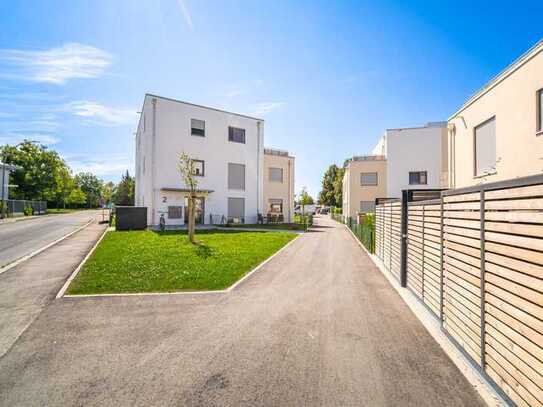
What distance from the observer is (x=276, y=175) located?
32.8 m

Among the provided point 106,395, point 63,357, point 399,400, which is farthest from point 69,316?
point 399,400

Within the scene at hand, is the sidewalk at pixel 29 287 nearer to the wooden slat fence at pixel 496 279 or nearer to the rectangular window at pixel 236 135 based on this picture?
the wooden slat fence at pixel 496 279

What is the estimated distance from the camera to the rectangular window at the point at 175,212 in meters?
23.9

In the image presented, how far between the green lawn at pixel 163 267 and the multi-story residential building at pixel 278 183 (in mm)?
19926

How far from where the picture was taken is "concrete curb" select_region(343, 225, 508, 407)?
2928 millimetres

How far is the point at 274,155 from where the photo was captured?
32750mm

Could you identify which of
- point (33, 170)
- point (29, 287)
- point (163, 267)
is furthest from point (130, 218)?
point (33, 170)

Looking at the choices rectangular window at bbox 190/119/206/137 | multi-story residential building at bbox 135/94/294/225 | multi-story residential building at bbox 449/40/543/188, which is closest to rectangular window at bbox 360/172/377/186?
multi-story residential building at bbox 135/94/294/225

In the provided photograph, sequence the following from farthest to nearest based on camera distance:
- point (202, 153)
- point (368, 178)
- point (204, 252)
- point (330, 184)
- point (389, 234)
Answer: point (330, 184)
point (368, 178)
point (202, 153)
point (204, 252)
point (389, 234)

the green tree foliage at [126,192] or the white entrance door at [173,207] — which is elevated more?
the green tree foliage at [126,192]

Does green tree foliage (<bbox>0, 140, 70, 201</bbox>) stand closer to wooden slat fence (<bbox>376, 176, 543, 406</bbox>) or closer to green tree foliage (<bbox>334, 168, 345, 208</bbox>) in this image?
green tree foliage (<bbox>334, 168, 345, 208</bbox>)

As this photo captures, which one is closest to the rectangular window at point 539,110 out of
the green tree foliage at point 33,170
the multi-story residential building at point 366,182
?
the multi-story residential building at point 366,182

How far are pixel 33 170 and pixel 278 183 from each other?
44079mm

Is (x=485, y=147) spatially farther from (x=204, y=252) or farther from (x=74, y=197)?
(x=74, y=197)
